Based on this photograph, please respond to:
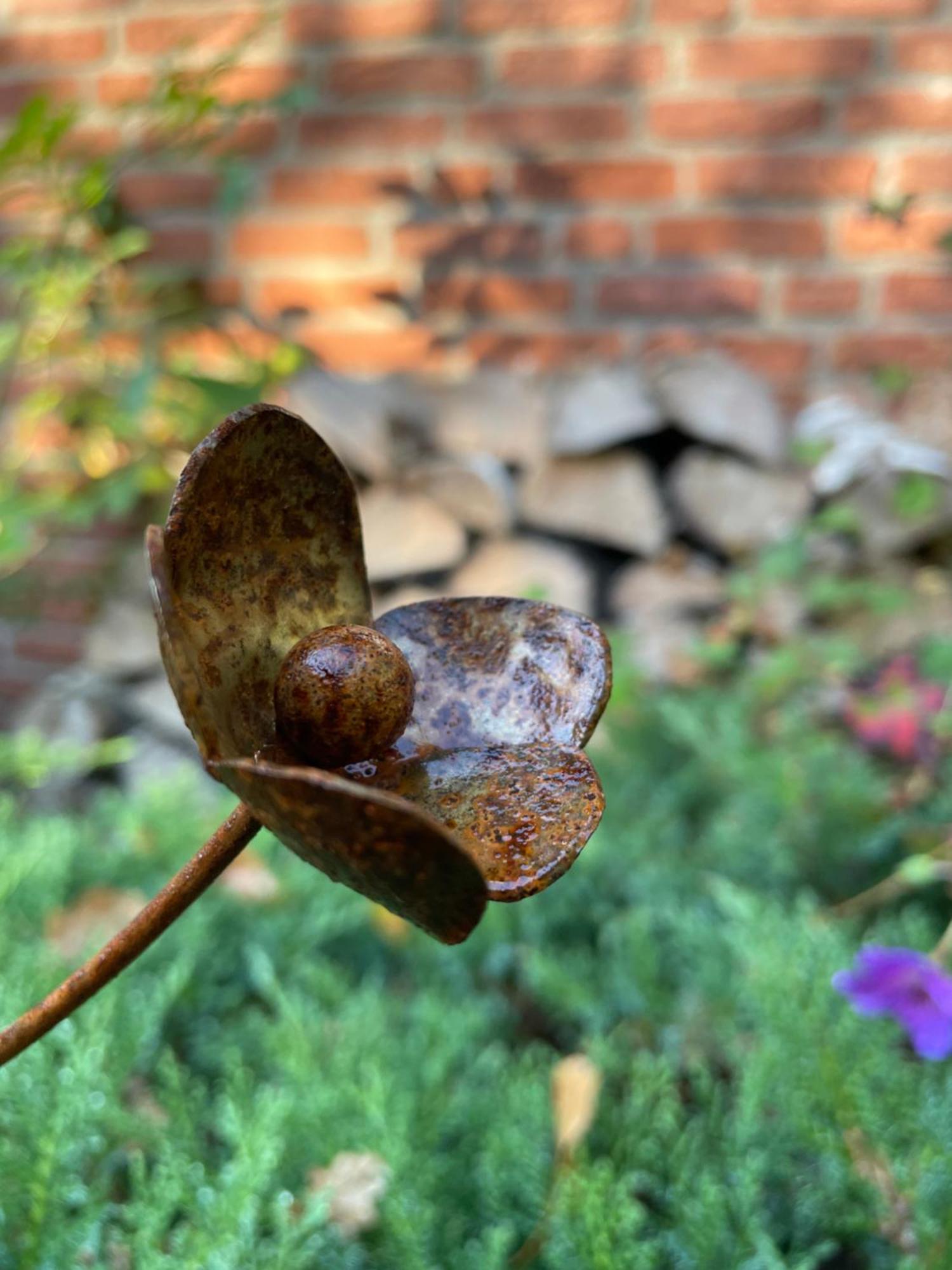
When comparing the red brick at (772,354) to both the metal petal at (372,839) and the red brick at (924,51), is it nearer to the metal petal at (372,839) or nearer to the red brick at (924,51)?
the red brick at (924,51)

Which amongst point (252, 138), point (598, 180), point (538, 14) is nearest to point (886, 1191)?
point (598, 180)

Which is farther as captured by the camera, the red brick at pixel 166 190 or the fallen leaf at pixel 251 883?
the red brick at pixel 166 190

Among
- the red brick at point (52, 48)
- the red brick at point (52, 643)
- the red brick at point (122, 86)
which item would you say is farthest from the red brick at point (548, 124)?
the red brick at point (52, 643)

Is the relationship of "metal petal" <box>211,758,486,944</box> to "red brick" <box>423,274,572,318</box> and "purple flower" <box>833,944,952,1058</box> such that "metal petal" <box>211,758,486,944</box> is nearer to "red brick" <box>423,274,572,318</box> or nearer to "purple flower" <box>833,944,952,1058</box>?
"purple flower" <box>833,944,952,1058</box>

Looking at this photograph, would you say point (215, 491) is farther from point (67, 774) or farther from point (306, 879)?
point (67, 774)

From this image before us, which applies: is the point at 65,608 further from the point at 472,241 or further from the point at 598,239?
the point at 598,239
